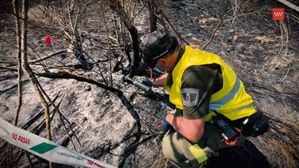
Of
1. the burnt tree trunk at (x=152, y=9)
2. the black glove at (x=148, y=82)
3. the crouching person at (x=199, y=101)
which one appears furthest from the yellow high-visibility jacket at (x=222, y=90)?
the burnt tree trunk at (x=152, y=9)

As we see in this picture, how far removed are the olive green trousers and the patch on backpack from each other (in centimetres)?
58

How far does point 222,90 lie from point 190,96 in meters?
0.29

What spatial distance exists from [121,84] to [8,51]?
5.15 feet

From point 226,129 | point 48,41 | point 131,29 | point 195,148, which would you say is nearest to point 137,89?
point 131,29

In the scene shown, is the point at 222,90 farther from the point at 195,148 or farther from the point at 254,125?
the point at 195,148

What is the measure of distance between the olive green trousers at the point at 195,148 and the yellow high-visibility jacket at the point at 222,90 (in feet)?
0.79

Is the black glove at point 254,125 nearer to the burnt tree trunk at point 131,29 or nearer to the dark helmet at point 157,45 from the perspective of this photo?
the dark helmet at point 157,45

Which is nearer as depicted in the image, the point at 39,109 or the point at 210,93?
the point at 210,93

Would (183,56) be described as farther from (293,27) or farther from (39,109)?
(293,27)

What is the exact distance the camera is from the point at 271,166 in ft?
10.0

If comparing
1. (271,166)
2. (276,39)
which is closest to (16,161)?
(271,166)

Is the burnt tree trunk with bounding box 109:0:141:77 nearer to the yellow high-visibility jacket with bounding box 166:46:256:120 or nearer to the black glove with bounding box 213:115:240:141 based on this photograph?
the yellow high-visibility jacket with bounding box 166:46:256:120

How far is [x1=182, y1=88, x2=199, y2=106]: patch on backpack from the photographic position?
90.6 inches

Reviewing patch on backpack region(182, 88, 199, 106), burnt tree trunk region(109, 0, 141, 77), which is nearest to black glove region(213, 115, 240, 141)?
patch on backpack region(182, 88, 199, 106)
